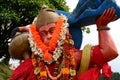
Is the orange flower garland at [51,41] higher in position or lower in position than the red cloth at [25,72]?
higher

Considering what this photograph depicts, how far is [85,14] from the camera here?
4.37 meters

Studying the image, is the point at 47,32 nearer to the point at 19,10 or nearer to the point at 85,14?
the point at 85,14

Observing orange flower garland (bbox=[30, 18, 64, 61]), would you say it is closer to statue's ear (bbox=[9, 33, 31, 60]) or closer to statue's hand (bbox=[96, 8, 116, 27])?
statue's ear (bbox=[9, 33, 31, 60])

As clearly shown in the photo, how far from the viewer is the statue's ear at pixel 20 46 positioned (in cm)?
487

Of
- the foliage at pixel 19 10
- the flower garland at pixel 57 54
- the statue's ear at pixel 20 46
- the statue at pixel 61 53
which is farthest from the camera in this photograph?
the foliage at pixel 19 10

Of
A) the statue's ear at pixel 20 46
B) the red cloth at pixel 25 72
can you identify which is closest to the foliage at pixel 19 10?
the statue's ear at pixel 20 46

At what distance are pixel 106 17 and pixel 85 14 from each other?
20 cm

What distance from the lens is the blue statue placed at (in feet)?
14.1

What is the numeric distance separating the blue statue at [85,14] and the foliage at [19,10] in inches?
552

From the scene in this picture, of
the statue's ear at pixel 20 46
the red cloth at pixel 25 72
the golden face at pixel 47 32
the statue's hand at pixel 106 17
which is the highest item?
the statue's hand at pixel 106 17

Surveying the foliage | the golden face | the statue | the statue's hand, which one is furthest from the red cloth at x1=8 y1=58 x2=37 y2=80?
the foliage

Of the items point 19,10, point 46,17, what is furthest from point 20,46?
point 19,10

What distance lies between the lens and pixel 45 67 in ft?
15.0

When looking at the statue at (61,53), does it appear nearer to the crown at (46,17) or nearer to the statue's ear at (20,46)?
the crown at (46,17)
